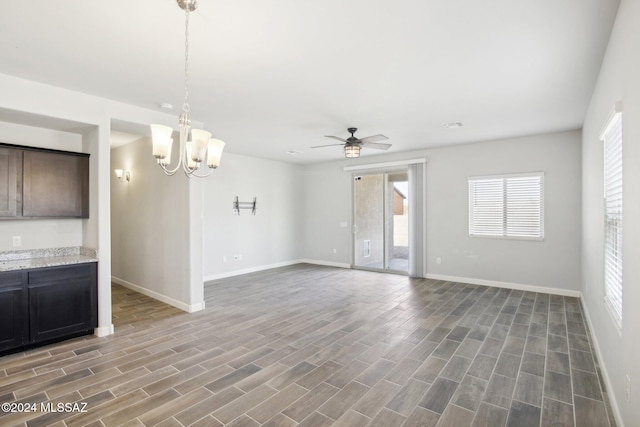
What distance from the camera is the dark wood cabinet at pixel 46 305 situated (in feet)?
10.4

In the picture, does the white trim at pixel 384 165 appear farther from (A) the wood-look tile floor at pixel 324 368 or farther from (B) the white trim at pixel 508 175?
(A) the wood-look tile floor at pixel 324 368

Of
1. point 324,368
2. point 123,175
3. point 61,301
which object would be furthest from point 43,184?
point 324,368

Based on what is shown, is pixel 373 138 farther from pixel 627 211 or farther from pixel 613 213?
pixel 627 211

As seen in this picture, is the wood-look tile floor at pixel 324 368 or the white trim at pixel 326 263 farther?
the white trim at pixel 326 263

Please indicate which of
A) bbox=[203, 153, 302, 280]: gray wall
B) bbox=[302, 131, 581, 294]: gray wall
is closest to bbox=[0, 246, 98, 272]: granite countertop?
bbox=[203, 153, 302, 280]: gray wall

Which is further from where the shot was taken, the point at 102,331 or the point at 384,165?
the point at 384,165

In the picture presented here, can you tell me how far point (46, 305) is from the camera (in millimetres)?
3404

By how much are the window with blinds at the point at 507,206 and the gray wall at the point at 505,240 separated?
11 centimetres

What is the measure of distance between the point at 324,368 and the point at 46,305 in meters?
3.02

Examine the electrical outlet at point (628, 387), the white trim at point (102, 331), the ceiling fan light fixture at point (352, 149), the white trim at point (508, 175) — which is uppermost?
the ceiling fan light fixture at point (352, 149)

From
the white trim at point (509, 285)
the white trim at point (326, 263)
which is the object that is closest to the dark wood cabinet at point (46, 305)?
the white trim at point (326, 263)

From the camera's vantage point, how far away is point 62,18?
7.30 feet

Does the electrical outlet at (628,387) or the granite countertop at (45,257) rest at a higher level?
the granite countertop at (45,257)

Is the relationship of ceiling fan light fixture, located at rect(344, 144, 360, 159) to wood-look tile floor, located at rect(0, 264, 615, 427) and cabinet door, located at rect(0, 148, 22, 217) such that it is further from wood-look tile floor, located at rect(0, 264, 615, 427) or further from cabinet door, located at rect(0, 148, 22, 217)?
cabinet door, located at rect(0, 148, 22, 217)
